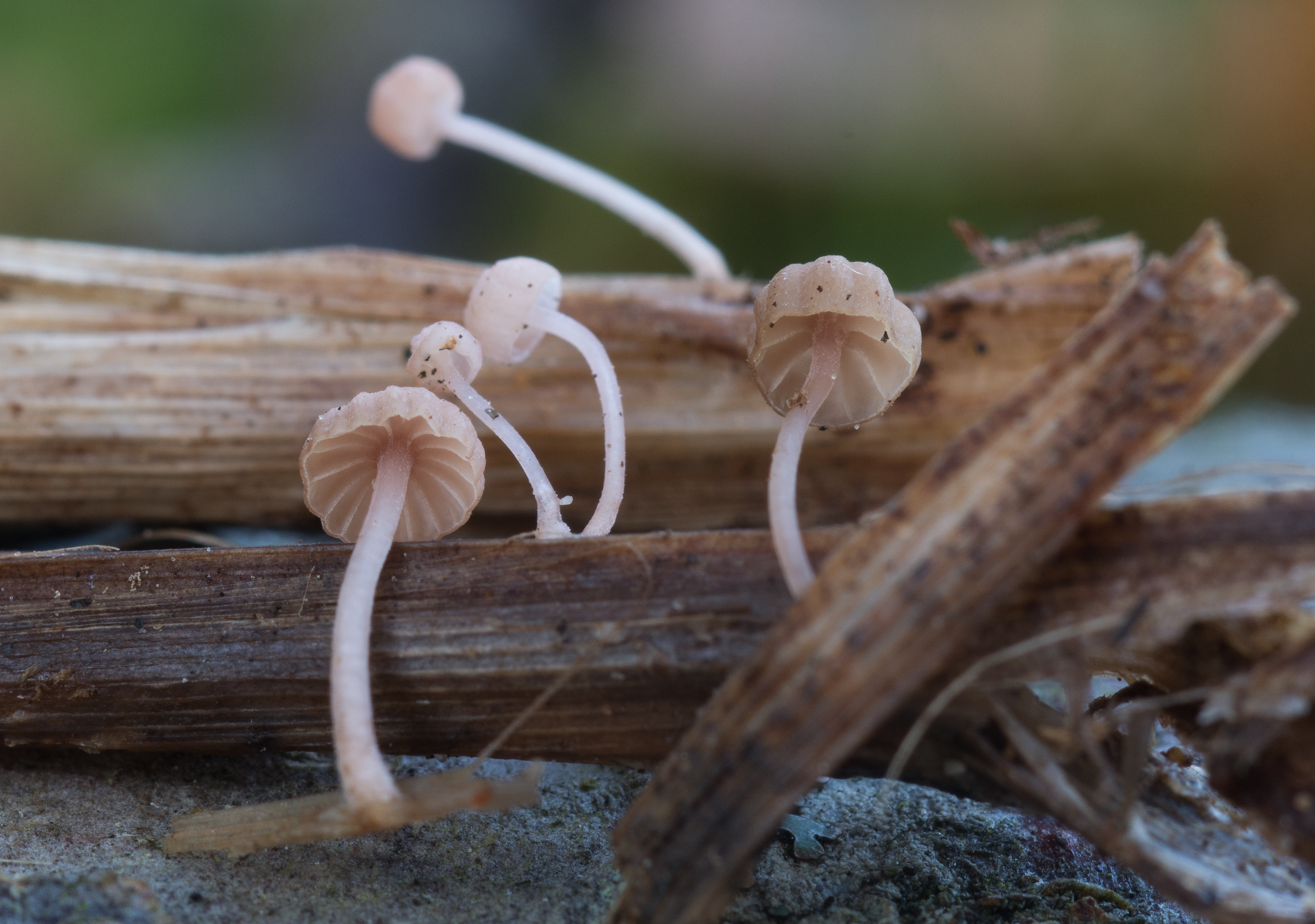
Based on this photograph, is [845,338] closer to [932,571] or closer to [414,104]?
[932,571]

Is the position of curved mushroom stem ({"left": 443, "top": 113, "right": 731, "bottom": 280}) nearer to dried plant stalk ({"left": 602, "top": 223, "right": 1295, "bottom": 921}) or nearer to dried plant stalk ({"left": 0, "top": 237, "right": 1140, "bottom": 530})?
dried plant stalk ({"left": 0, "top": 237, "right": 1140, "bottom": 530})

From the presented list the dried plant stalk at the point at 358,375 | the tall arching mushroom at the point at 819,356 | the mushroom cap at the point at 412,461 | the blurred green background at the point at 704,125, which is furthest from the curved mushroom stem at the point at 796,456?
the blurred green background at the point at 704,125

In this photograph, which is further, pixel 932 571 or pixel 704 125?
pixel 704 125

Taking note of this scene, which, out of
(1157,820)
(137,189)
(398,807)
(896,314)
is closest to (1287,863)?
(1157,820)

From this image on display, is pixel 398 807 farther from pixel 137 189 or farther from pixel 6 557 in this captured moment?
pixel 137 189

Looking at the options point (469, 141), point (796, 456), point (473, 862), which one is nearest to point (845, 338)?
point (796, 456)

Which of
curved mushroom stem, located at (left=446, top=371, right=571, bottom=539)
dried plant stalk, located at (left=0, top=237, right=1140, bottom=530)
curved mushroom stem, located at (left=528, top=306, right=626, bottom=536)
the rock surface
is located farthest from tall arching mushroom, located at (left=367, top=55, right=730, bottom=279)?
the rock surface
